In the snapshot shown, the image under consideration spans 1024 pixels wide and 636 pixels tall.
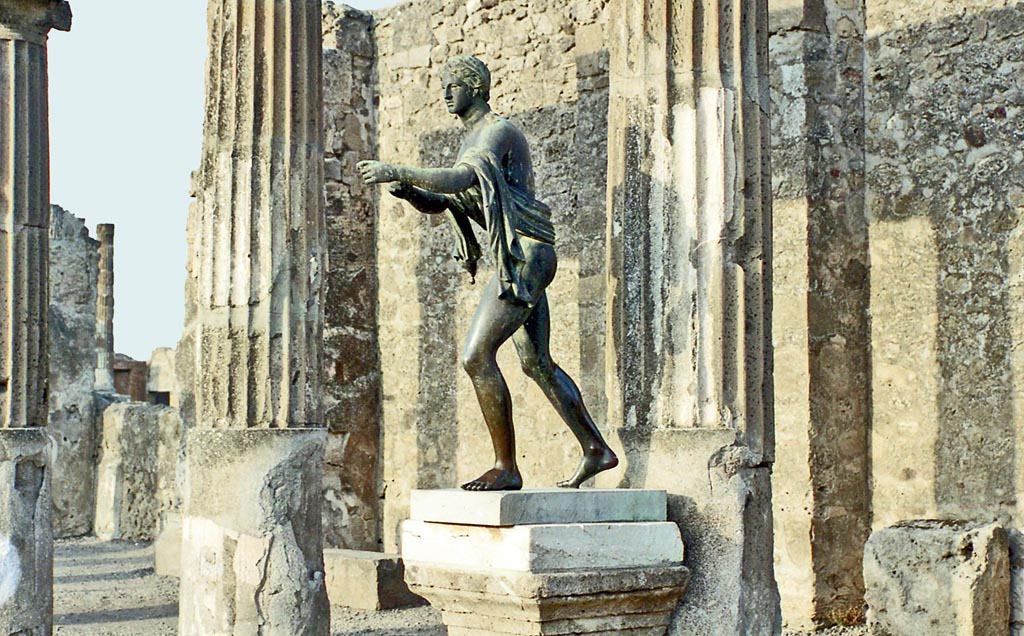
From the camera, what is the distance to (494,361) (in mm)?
5000

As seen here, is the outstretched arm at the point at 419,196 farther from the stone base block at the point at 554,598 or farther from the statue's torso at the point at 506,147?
the stone base block at the point at 554,598

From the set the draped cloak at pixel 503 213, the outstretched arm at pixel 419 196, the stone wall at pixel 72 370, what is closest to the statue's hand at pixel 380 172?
the outstretched arm at pixel 419 196

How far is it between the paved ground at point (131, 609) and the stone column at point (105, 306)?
5.19 metres

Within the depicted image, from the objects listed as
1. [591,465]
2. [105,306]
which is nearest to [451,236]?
[591,465]

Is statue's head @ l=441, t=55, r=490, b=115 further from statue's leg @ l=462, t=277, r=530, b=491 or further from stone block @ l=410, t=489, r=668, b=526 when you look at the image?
stone block @ l=410, t=489, r=668, b=526

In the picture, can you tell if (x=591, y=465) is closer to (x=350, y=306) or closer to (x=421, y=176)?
→ (x=421, y=176)

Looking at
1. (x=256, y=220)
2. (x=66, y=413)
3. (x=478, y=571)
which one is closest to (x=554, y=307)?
(x=256, y=220)

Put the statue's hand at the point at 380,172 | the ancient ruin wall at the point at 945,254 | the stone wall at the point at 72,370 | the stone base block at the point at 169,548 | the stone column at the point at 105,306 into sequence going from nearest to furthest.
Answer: the statue's hand at the point at 380,172 < the ancient ruin wall at the point at 945,254 < the stone base block at the point at 169,548 < the stone wall at the point at 72,370 < the stone column at the point at 105,306

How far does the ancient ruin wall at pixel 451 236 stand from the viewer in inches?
354

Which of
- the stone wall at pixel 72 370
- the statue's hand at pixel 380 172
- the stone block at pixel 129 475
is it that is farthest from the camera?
the stone wall at pixel 72 370

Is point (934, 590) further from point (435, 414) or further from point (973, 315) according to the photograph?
point (435, 414)

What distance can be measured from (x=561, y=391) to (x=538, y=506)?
26.2 inches

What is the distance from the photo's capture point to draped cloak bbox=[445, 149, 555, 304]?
499 centimetres

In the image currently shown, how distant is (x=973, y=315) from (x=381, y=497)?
5040mm
